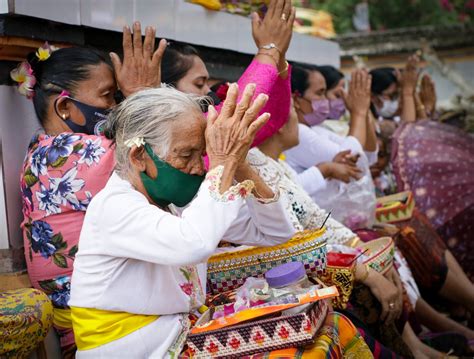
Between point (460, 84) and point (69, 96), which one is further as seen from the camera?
point (460, 84)

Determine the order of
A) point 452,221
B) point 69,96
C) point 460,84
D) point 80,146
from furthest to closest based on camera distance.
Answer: point 460,84, point 452,221, point 69,96, point 80,146

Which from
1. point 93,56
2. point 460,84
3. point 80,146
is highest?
point 93,56

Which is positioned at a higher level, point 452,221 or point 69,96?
point 69,96

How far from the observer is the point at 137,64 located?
333 centimetres

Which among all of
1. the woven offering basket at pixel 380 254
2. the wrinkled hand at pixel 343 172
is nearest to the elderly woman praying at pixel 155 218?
the woven offering basket at pixel 380 254

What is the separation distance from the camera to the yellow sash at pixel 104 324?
101 inches

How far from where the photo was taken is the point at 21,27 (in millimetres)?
3248

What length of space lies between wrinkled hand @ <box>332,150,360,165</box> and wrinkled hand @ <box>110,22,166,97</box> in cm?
200

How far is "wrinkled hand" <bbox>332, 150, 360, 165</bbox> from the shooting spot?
16.3 ft

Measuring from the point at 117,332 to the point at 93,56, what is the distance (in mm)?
1322

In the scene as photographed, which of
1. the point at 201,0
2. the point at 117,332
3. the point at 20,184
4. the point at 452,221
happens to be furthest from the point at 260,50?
the point at 452,221

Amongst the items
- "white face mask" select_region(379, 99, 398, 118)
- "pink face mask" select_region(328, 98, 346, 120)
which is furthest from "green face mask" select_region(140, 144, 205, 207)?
"white face mask" select_region(379, 99, 398, 118)

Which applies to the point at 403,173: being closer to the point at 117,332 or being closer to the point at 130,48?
the point at 130,48

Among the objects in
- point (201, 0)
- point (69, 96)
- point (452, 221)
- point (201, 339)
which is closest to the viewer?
point (201, 339)
